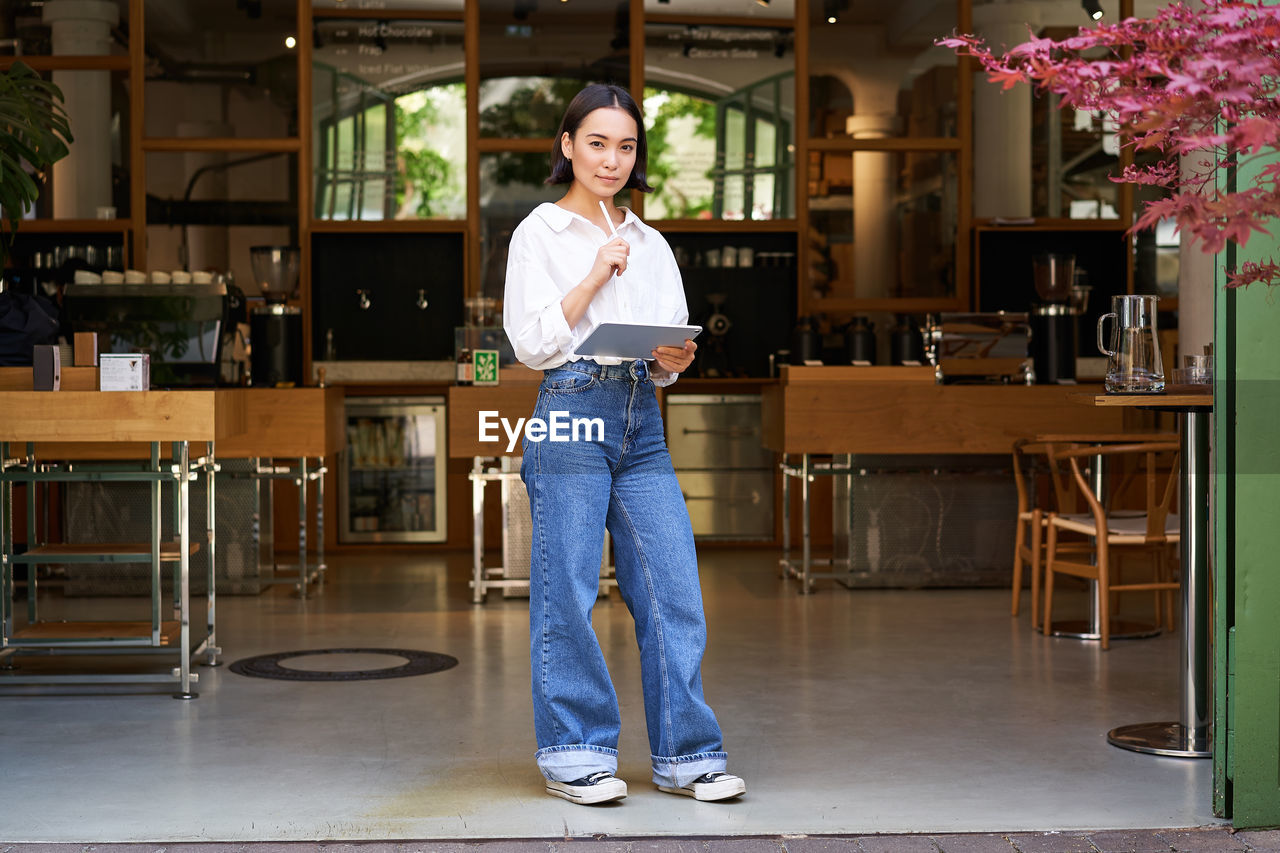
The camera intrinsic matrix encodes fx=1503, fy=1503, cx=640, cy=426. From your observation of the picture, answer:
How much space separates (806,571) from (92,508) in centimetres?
299

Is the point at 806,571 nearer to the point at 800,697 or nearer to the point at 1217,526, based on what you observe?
the point at 800,697

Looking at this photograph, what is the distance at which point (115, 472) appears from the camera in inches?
165

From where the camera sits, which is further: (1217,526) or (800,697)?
(800,697)

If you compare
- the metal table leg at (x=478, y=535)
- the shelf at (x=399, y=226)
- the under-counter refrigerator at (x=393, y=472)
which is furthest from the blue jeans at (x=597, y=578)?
the shelf at (x=399, y=226)

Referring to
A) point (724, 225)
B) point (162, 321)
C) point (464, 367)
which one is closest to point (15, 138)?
point (162, 321)

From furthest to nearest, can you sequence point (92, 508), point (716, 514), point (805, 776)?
point (716, 514) < point (92, 508) < point (805, 776)

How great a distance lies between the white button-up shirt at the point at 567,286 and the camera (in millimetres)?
2871

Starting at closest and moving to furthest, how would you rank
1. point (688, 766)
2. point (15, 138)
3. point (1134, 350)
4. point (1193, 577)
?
point (688, 766)
point (1193, 577)
point (1134, 350)
point (15, 138)

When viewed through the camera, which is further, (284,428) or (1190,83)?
(284,428)

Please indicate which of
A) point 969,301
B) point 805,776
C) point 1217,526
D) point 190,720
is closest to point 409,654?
point 190,720

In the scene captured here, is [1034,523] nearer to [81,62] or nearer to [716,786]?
[716,786]

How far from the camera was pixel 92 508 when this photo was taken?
627cm

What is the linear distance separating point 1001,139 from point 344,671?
211 inches

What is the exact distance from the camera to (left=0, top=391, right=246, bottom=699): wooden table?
4027 mm
